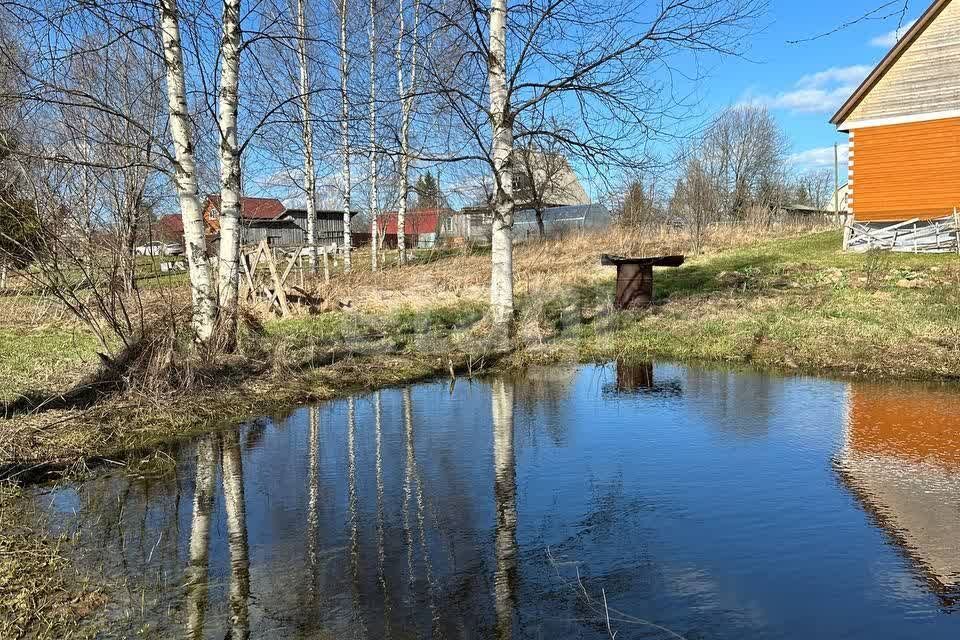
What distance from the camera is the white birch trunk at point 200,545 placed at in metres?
3.60

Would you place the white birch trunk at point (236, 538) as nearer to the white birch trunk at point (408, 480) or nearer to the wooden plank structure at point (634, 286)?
the white birch trunk at point (408, 480)

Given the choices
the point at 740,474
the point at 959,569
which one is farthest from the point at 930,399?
the point at 959,569

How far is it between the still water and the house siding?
15.8 meters

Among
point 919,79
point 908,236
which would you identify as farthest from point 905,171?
point 919,79

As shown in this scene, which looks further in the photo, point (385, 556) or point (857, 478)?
point (857, 478)

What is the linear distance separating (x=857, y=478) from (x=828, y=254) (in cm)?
1663

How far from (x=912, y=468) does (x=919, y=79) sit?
64.0 ft

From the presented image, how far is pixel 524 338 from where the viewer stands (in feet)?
38.6

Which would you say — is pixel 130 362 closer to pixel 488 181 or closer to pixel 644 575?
pixel 644 575

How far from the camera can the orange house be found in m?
19.8

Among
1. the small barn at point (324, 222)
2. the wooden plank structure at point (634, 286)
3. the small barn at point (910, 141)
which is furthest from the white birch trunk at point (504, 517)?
the small barn at point (324, 222)

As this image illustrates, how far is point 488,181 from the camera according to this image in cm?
2731

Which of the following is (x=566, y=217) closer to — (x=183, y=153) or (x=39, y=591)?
(x=183, y=153)

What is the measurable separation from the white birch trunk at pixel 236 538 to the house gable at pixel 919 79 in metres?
21.4
